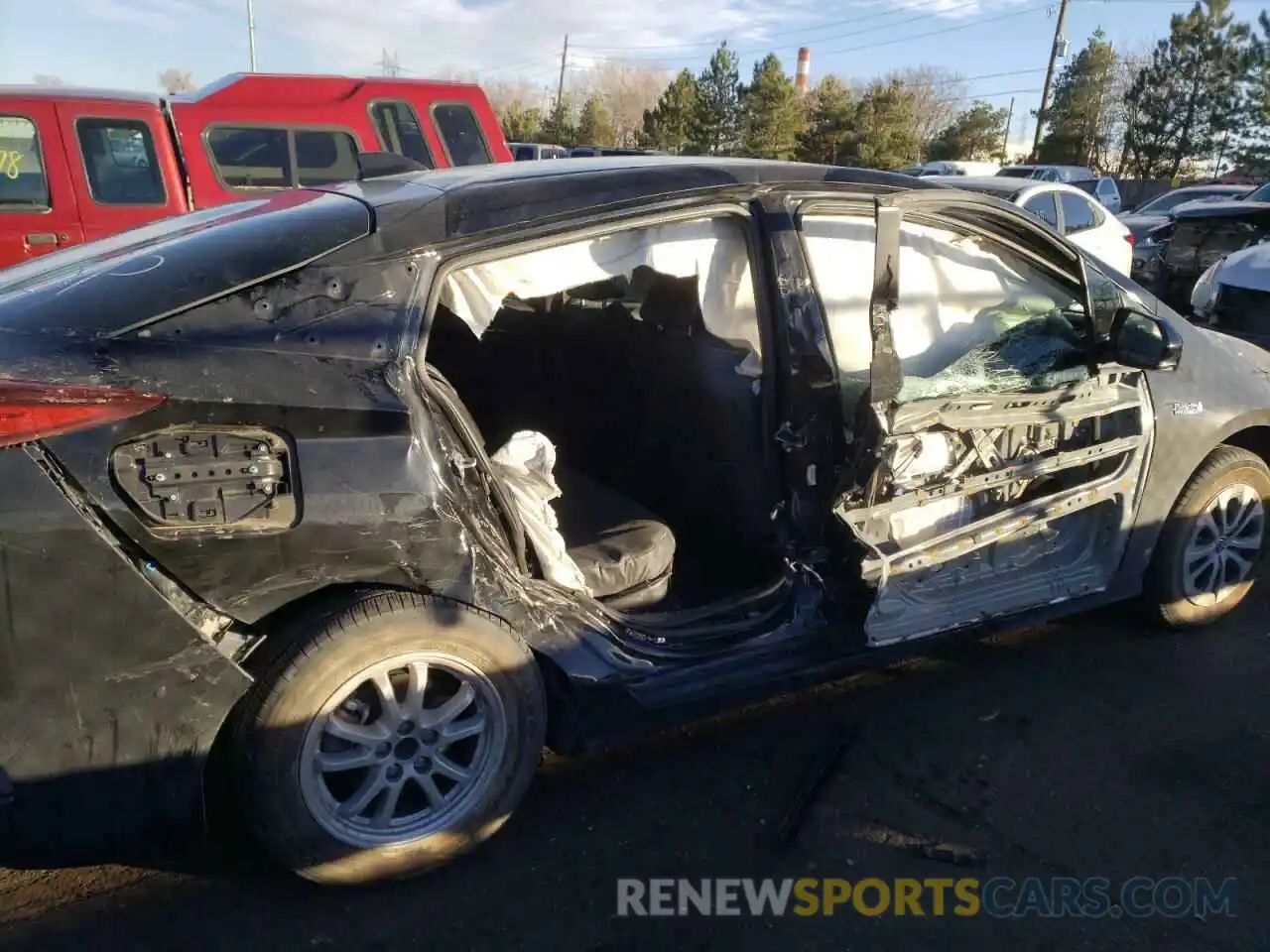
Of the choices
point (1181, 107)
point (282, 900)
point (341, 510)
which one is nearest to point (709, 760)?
point (282, 900)

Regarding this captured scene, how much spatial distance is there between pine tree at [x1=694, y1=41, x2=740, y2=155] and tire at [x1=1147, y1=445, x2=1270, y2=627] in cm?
3545

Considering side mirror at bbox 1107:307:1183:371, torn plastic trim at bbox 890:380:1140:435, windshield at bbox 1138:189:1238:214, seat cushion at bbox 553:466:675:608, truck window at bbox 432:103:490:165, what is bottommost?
windshield at bbox 1138:189:1238:214

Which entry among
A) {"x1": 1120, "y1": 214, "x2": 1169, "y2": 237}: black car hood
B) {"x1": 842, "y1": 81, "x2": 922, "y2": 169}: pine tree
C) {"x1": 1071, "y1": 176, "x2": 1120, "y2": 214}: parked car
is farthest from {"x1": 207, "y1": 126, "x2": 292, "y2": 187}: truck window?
{"x1": 842, "y1": 81, "x2": 922, "y2": 169}: pine tree

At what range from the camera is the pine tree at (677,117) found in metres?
37.2

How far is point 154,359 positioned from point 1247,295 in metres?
8.04

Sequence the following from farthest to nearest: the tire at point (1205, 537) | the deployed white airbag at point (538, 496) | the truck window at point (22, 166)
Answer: the truck window at point (22, 166), the tire at point (1205, 537), the deployed white airbag at point (538, 496)

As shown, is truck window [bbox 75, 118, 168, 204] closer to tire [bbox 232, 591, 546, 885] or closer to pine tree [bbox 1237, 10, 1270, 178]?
tire [bbox 232, 591, 546, 885]

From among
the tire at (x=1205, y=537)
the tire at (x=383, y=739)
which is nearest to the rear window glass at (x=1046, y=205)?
the tire at (x=1205, y=537)

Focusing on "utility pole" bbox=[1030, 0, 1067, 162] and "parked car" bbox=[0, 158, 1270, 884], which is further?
"utility pole" bbox=[1030, 0, 1067, 162]

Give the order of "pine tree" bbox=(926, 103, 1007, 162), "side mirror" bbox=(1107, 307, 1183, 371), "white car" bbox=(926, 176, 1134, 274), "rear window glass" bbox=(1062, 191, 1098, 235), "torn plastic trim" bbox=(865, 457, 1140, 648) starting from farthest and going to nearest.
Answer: "pine tree" bbox=(926, 103, 1007, 162), "rear window glass" bbox=(1062, 191, 1098, 235), "white car" bbox=(926, 176, 1134, 274), "side mirror" bbox=(1107, 307, 1183, 371), "torn plastic trim" bbox=(865, 457, 1140, 648)

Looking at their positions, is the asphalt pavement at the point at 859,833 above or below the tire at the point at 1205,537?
below

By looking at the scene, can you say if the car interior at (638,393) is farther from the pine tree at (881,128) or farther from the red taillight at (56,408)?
the pine tree at (881,128)

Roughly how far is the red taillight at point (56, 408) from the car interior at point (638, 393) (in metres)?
0.84

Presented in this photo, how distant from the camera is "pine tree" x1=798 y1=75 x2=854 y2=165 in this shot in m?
34.9
